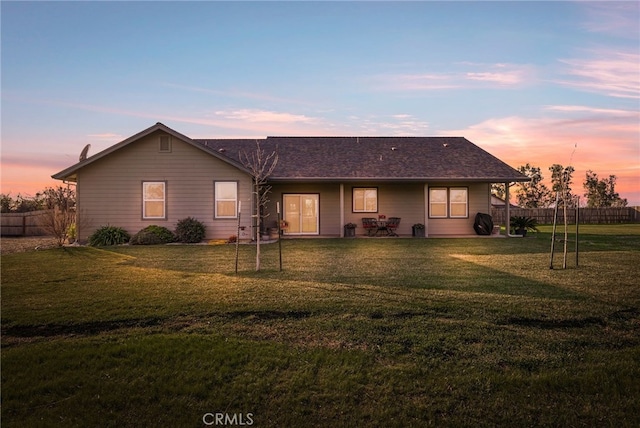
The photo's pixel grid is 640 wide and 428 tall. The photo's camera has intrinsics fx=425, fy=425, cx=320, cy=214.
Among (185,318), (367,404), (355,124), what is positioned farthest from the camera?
(355,124)

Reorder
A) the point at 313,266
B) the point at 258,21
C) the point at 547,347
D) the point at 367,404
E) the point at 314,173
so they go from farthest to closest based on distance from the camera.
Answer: the point at 314,173 < the point at 258,21 < the point at 313,266 < the point at 547,347 < the point at 367,404

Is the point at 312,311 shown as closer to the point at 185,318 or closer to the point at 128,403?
the point at 185,318

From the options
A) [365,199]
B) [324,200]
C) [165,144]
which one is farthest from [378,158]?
[165,144]

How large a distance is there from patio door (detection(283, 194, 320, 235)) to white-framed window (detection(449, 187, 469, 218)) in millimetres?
6765

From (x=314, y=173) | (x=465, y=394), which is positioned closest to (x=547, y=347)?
(x=465, y=394)

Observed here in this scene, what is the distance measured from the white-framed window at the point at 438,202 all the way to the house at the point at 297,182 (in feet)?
0.17

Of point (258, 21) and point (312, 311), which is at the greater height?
point (258, 21)

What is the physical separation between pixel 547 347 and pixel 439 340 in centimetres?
118

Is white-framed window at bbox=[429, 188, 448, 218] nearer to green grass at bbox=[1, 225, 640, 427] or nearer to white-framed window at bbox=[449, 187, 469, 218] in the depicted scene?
white-framed window at bbox=[449, 187, 469, 218]

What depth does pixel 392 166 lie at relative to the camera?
2114cm

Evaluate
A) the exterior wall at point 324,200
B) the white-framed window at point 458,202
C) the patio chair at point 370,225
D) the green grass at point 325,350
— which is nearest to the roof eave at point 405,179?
the white-framed window at point 458,202

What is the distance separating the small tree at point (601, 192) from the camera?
43938 mm

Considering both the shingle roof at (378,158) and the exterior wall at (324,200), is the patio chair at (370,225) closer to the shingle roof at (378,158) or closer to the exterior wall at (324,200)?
the exterior wall at (324,200)

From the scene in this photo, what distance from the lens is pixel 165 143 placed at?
59.6 ft
